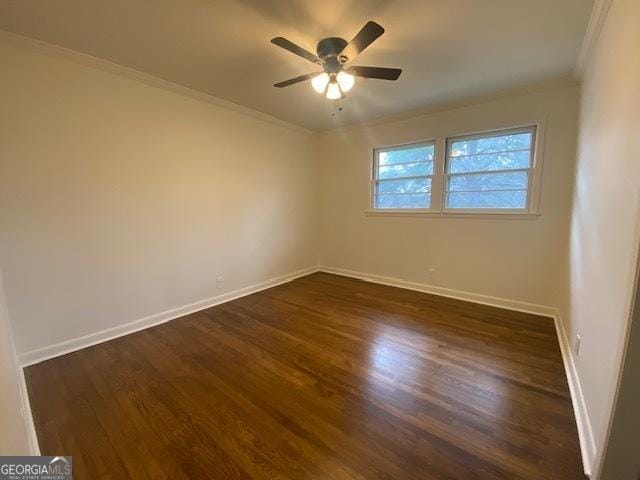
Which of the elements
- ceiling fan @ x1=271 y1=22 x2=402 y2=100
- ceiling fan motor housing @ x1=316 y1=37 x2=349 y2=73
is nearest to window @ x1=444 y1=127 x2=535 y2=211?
ceiling fan @ x1=271 y1=22 x2=402 y2=100

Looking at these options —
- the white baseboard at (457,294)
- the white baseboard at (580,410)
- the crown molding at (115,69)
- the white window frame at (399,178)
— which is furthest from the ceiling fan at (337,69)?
the white baseboard at (457,294)

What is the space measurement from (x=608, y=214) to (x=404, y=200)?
2.64 metres

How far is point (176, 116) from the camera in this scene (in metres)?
2.87

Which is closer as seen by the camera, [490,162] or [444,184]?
[490,162]

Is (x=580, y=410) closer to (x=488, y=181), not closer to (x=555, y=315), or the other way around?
(x=555, y=315)

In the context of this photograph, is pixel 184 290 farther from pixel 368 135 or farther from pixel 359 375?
pixel 368 135

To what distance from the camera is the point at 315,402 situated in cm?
173

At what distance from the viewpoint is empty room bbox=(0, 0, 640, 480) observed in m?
1.35

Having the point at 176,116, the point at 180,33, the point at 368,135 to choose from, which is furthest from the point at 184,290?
the point at 368,135

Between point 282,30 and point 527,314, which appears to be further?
point 527,314

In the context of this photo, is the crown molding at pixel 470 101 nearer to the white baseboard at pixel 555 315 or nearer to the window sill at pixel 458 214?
the window sill at pixel 458 214

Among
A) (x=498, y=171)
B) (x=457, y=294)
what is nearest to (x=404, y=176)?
(x=498, y=171)

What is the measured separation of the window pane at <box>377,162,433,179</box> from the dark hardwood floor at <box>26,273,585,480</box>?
206cm

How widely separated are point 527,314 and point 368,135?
3.18 m
